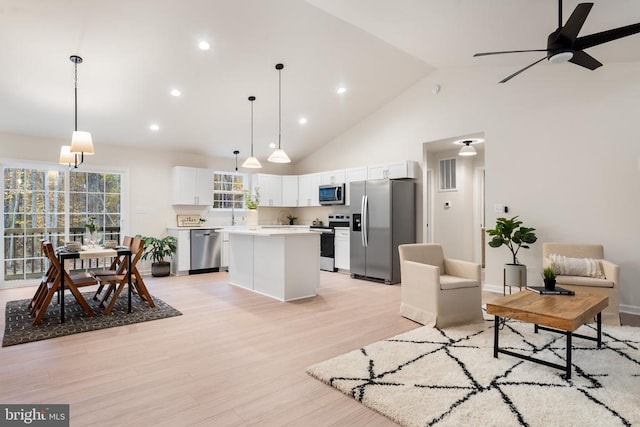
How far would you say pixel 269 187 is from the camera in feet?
26.7

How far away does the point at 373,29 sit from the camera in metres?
4.49

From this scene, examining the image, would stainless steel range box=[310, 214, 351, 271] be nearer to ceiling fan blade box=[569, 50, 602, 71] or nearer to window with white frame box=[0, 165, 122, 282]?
window with white frame box=[0, 165, 122, 282]

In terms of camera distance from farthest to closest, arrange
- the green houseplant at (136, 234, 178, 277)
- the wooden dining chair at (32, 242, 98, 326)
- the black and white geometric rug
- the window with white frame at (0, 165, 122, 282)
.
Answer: the green houseplant at (136, 234, 178, 277) < the window with white frame at (0, 165, 122, 282) < the wooden dining chair at (32, 242, 98, 326) < the black and white geometric rug

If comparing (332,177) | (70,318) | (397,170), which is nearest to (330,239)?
(332,177)

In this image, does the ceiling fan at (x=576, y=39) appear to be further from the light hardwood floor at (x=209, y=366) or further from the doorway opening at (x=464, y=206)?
the doorway opening at (x=464, y=206)

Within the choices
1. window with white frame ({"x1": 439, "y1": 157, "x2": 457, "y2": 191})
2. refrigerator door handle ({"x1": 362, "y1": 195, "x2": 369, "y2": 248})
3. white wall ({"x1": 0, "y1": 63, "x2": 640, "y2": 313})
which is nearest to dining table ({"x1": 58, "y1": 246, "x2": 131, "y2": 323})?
white wall ({"x1": 0, "y1": 63, "x2": 640, "y2": 313})

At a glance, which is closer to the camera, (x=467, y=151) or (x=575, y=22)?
(x=575, y=22)

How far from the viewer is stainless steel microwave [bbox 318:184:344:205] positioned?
7137 mm

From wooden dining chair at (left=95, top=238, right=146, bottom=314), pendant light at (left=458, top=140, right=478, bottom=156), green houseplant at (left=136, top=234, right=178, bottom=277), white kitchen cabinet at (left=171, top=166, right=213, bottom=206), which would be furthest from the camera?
white kitchen cabinet at (left=171, top=166, right=213, bottom=206)

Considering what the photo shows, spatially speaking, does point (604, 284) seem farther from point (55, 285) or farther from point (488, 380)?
point (55, 285)

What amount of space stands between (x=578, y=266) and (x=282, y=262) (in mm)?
3431

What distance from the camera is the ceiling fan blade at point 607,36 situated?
8.18 feet

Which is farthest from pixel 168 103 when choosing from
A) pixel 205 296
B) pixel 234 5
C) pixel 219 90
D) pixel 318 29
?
pixel 205 296

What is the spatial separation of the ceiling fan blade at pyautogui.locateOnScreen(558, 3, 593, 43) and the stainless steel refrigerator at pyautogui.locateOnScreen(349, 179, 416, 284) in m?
3.43
